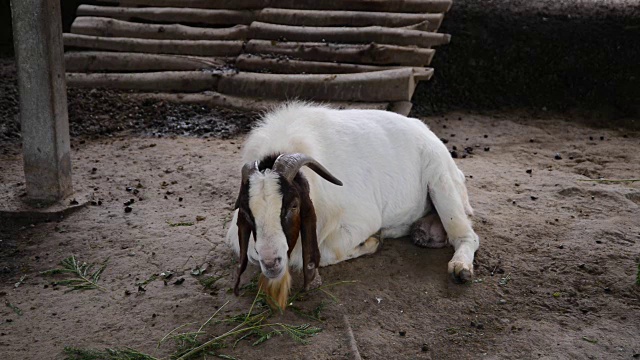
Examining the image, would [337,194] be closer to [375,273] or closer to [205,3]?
[375,273]

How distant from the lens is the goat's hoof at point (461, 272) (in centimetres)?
465

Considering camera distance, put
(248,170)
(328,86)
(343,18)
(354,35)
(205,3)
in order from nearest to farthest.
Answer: (248,170)
(328,86)
(354,35)
(343,18)
(205,3)

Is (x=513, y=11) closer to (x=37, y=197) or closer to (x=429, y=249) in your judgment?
(x=429, y=249)

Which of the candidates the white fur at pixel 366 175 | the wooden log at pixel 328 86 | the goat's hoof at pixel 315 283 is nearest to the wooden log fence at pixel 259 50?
the wooden log at pixel 328 86

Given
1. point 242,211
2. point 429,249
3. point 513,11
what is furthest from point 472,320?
point 513,11

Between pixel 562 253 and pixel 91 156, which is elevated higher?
pixel 562 253

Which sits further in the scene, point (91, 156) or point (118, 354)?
point (91, 156)

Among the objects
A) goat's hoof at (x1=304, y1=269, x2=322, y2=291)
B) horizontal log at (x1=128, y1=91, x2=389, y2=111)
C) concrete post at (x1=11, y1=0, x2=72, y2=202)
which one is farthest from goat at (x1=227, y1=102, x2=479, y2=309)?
horizontal log at (x1=128, y1=91, x2=389, y2=111)

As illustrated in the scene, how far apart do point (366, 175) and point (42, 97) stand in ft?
9.29

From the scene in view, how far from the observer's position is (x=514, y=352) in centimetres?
398

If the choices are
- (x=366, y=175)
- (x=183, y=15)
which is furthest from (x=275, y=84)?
(x=366, y=175)

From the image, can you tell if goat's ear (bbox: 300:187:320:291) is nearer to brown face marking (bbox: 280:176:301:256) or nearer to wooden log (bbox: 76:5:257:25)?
brown face marking (bbox: 280:176:301:256)

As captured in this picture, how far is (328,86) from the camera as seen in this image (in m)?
8.05

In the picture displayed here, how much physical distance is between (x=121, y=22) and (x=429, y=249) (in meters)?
6.28
